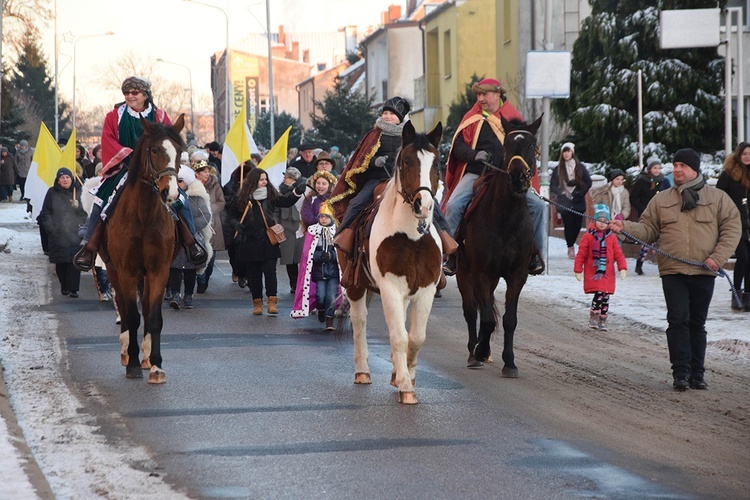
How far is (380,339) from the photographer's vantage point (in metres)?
12.9

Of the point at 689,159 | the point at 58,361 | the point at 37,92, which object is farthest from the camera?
the point at 37,92

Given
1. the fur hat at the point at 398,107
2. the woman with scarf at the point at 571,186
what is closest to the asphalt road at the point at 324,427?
the fur hat at the point at 398,107

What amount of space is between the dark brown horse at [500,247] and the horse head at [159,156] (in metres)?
2.68

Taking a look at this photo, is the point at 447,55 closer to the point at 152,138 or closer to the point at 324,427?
the point at 152,138

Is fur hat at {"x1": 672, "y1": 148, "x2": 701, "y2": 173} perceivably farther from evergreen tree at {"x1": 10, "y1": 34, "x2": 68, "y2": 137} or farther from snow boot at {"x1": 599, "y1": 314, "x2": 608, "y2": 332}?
evergreen tree at {"x1": 10, "y1": 34, "x2": 68, "y2": 137}

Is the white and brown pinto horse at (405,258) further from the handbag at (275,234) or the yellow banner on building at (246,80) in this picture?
the yellow banner on building at (246,80)

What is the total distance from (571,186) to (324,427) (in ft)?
50.2

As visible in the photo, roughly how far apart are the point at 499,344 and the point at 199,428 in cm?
533

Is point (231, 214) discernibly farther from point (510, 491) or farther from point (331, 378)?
point (510, 491)

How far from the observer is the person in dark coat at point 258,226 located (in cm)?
1570

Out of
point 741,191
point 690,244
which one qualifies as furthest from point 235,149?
point 690,244

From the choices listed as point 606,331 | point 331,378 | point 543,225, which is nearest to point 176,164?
point 331,378

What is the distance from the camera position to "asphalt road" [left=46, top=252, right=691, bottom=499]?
21.7 feet

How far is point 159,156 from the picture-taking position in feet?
32.6
